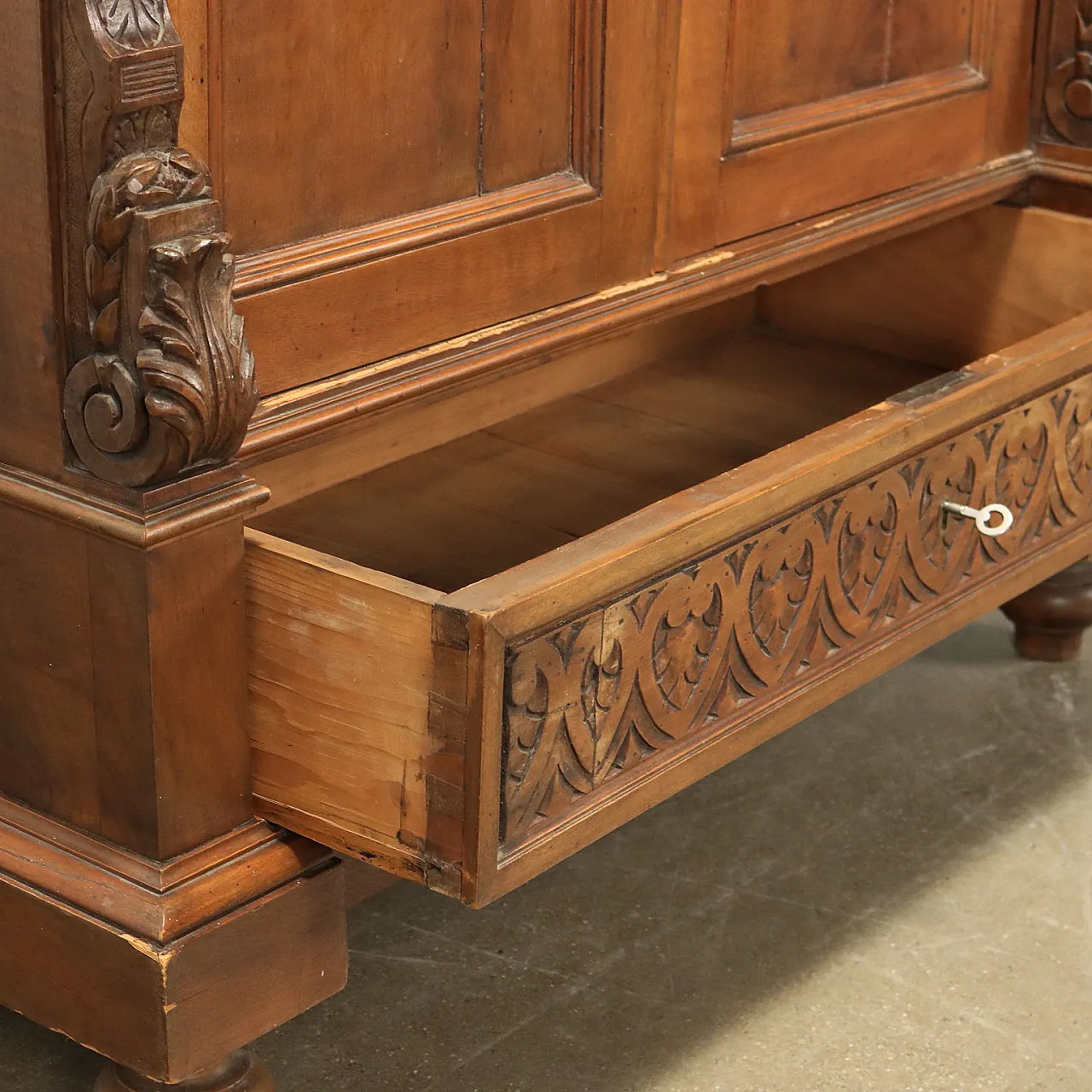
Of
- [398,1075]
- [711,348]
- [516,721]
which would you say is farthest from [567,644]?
[711,348]

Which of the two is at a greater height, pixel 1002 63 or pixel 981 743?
pixel 1002 63

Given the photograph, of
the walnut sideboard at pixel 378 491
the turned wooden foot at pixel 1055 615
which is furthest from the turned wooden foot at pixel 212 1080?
the turned wooden foot at pixel 1055 615

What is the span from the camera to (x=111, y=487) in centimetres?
88

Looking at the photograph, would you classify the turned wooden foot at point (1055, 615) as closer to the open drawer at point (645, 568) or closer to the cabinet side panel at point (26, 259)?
the open drawer at point (645, 568)

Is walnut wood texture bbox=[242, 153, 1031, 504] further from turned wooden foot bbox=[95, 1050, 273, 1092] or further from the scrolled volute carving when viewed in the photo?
turned wooden foot bbox=[95, 1050, 273, 1092]

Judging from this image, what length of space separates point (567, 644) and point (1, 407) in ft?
1.03

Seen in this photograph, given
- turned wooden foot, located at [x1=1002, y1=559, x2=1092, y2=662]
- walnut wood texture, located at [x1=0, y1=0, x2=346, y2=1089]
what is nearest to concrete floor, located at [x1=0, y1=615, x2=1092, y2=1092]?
turned wooden foot, located at [x1=1002, y1=559, x2=1092, y2=662]

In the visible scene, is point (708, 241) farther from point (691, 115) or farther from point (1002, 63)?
point (1002, 63)

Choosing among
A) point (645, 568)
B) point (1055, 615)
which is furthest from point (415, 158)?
point (1055, 615)

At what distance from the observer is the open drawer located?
90cm

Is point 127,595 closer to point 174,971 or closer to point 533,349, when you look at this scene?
point 174,971

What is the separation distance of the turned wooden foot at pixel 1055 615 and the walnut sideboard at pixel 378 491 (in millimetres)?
383

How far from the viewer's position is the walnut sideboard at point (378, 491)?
871 mm

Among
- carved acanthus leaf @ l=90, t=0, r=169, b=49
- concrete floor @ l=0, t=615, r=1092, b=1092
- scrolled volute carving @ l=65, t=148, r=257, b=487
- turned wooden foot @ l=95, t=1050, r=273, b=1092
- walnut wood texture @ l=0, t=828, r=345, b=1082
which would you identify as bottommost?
concrete floor @ l=0, t=615, r=1092, b=1092
